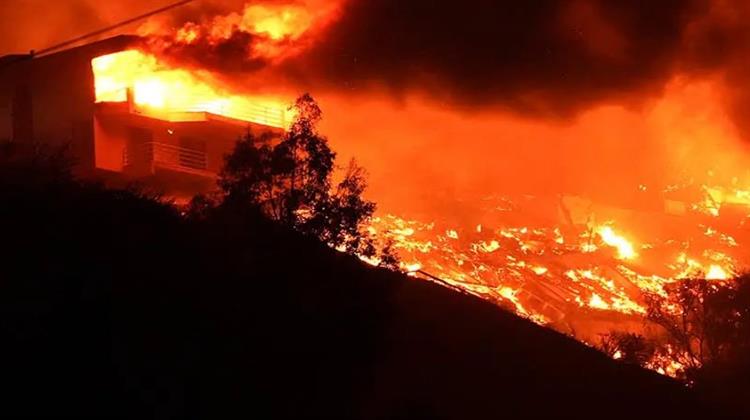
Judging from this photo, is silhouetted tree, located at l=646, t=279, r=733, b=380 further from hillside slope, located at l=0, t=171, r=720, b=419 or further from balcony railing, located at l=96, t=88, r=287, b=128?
balcony railing, located at l=96, t=88, r=287, b=128

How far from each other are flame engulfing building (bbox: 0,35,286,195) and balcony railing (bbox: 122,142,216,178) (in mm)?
42

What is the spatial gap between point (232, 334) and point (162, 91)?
30.7 meters

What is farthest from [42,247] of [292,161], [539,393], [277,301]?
[539,393]

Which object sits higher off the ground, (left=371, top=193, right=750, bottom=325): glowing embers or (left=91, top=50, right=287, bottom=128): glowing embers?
(left=91, top=50, right=287, bottom=128): glowing embers

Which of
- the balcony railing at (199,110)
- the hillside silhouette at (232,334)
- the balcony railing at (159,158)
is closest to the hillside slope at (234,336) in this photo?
the hillside silhouette at (232,334)

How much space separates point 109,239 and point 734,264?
7807cm

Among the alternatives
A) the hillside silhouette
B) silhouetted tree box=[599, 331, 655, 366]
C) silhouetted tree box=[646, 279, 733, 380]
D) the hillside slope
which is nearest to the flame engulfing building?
silhouetted tree box=[599, 331, 655, 366]

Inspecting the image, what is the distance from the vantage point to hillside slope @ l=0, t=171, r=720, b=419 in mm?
16703

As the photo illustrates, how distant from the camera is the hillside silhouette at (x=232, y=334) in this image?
16.7 metres

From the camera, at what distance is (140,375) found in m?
16.8

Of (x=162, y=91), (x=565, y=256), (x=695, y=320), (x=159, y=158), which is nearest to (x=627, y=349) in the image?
(x=695, y=320)

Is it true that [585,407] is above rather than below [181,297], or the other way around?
below

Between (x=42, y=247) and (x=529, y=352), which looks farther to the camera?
(x=529, y=352)

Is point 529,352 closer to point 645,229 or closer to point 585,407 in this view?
point 585,407
